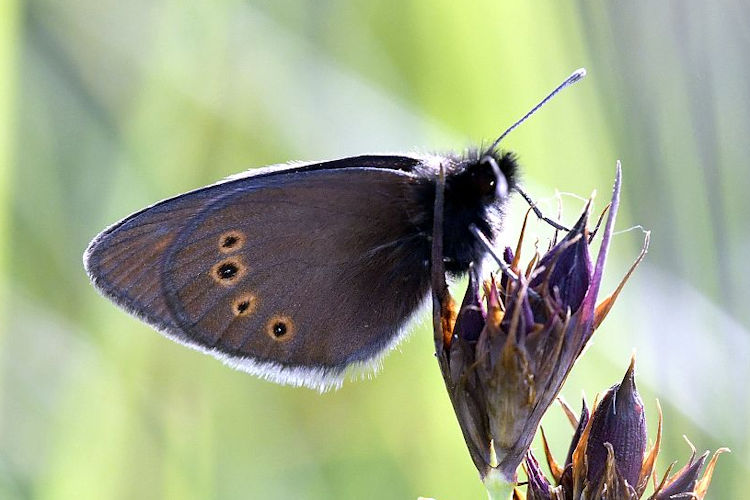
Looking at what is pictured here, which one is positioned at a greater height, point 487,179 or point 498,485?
point 487,179

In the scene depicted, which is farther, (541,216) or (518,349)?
(541,216)

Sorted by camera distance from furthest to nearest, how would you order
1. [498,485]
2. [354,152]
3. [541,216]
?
1. [354,152]
2. [541,216]
3. [498,485]

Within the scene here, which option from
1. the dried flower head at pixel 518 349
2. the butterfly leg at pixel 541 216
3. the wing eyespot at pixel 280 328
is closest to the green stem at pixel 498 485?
the dried flower head at pixel 518 349

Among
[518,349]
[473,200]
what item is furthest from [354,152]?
[518,349]

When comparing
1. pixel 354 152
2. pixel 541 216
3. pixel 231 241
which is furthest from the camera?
pixel 354 152

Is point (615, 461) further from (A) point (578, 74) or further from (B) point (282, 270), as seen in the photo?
(B) point (282, 270)

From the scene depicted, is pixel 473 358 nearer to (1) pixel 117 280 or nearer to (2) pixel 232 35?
(1) pixel 117 280

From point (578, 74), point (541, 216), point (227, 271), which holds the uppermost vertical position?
point (578, 74)
